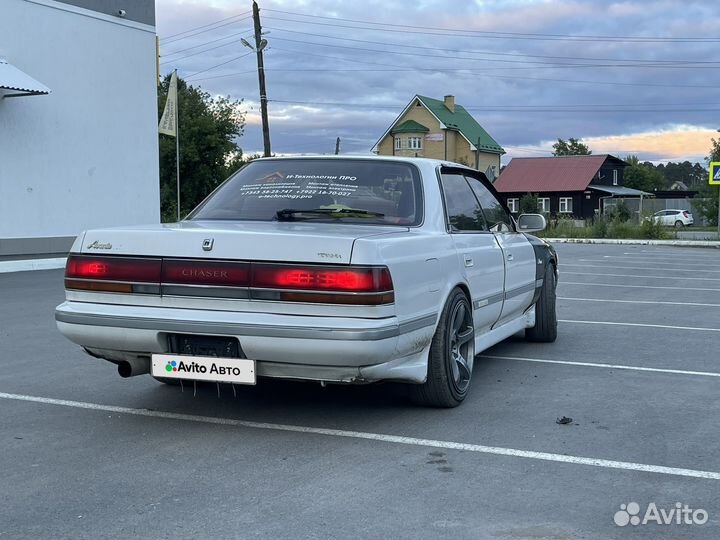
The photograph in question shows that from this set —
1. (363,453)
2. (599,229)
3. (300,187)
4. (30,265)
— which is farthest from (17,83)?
(599,229)

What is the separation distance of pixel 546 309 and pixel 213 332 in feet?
14.1

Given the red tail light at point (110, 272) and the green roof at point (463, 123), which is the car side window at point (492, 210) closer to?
the red tail light at point (110, 272)

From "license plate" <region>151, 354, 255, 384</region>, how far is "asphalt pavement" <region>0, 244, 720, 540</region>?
1.20 feet

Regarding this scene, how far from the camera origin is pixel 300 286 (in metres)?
4.59

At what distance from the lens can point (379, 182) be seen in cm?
586

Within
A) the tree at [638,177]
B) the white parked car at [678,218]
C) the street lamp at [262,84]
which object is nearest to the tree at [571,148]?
the tree at [638,177]

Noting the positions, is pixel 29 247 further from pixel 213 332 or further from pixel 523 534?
pixel 523 534

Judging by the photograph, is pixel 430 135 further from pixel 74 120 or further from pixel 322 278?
pixel 322 278

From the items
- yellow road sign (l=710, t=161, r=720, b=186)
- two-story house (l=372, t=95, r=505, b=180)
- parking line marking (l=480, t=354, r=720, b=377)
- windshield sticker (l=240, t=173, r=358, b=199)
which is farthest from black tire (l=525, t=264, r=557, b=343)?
two-story house (l=372, t=95, r=505, b=180)

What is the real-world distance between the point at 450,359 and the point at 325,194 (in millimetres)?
1382

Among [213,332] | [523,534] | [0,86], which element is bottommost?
[523,534]

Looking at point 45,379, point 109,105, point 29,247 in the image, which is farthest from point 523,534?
point 109,105

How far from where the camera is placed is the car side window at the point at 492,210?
6.88 m

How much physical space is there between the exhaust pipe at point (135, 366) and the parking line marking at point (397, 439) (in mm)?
350
